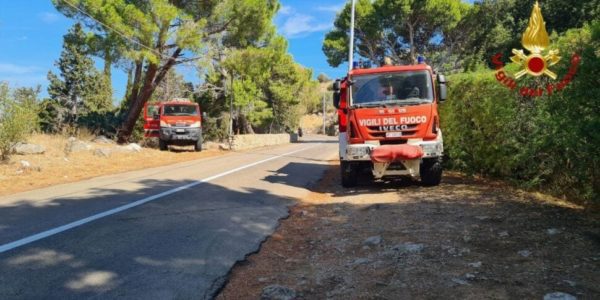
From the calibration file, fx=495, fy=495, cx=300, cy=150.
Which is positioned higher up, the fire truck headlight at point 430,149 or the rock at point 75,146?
the fire truck headlight at point 430,149

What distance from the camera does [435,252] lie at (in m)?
5.11

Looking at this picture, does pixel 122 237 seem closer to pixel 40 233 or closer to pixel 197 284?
pixel 40 233

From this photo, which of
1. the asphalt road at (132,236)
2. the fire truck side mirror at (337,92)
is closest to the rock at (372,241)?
the asphalt road at (132,236)

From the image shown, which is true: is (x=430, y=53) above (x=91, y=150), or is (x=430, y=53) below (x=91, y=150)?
above

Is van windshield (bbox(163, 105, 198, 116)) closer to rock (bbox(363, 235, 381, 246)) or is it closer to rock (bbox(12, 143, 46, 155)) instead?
rock (bbox(12, 143, 46, 155))

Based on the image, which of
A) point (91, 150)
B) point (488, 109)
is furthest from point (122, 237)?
point (91, 150)

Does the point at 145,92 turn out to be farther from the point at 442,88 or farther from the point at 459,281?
the point at 459,281

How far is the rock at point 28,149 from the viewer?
16.7m

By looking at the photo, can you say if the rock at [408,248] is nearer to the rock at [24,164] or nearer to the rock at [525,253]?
the rock at [525,253]

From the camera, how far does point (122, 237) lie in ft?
19.8

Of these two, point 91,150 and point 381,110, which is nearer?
point 381,110

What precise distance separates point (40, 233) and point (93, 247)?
3.69 ft

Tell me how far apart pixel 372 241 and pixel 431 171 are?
4.60 meters

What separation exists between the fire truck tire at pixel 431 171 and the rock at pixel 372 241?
4295 mm
